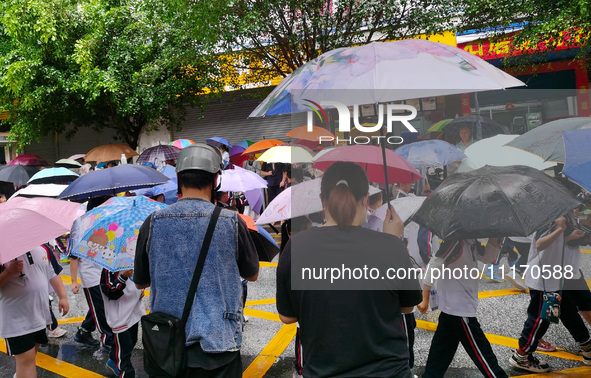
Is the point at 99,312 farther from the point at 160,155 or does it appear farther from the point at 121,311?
the point at 160,155

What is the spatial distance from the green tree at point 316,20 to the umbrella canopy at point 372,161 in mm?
6788

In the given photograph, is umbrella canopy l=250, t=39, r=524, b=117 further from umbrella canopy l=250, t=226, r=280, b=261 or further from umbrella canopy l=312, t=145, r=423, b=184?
umbrella canopy l=250, t=226, r=280, b=261

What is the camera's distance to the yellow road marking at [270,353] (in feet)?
13.6

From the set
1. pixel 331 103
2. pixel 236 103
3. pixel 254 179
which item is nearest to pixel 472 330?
pixel 331 103

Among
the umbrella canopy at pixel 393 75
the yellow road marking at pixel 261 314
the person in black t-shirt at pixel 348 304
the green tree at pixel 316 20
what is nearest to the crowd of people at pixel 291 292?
the person in black t-shirt at pixel 348 304

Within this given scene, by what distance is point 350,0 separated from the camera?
993 centimetres

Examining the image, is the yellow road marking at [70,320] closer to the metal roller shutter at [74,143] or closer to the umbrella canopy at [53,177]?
the umbrella canopy at [53,177]

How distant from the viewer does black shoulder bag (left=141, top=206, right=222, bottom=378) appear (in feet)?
7.42

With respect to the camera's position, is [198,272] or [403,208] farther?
[403,208]

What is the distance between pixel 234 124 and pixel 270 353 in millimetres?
12853

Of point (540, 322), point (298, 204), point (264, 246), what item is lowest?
point (540, 322)

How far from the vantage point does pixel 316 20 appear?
384 inches

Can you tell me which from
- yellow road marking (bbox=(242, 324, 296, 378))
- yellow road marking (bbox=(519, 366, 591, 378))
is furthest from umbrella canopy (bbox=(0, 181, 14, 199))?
yellow road marking (bbox=(519, 366, 591, 378))

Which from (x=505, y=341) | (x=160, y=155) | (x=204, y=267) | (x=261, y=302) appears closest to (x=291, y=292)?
(x=204, y=267)
